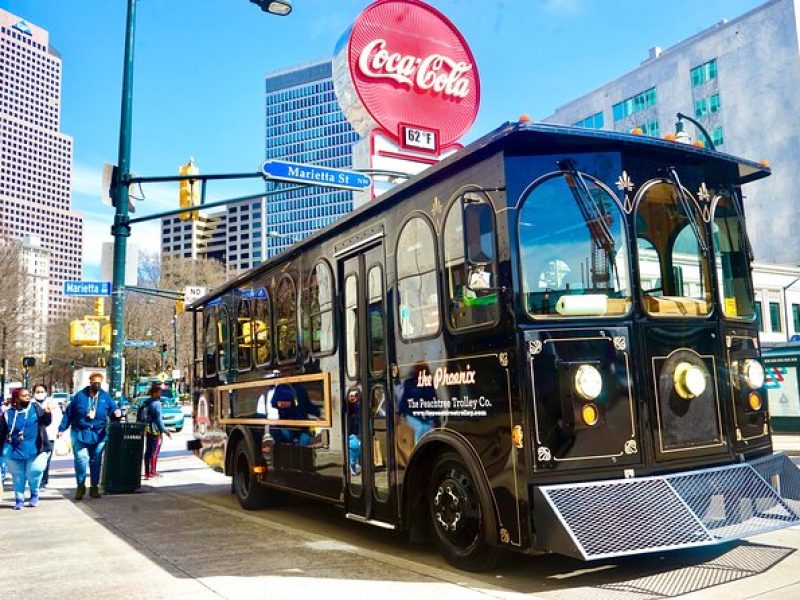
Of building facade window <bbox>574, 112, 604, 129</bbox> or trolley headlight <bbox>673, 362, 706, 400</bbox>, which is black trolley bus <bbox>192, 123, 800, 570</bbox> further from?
building facade window <bbox>574, 112, 604, 129</bbox>

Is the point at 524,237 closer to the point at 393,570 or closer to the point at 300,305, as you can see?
the point at 393,570

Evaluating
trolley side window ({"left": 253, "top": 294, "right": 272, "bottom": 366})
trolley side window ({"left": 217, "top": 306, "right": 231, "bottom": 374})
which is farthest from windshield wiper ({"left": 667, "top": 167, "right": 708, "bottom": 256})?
trolley side window ({"left": 217, "top": 306, "right": 231, "bottom": 374})

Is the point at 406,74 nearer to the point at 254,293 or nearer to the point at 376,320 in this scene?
the point at 254,293

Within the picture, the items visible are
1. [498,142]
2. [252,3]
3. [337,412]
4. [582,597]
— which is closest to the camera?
[582,597]

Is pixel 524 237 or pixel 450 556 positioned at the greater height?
pixel 524 237

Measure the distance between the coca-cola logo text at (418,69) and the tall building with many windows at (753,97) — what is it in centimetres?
3239

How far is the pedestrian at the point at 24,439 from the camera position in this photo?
398 inches

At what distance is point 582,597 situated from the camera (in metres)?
4.84

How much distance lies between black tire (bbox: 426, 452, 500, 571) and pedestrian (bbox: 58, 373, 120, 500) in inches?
268

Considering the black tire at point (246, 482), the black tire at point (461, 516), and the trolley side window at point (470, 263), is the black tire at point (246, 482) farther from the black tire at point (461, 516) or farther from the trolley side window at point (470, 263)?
the trolley side window at point (470, 263)

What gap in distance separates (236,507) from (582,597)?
623 cm

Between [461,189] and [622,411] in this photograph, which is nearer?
[622,411]

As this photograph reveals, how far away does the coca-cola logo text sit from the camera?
49.4ft

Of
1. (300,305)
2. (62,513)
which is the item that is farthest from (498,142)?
(62,513)
